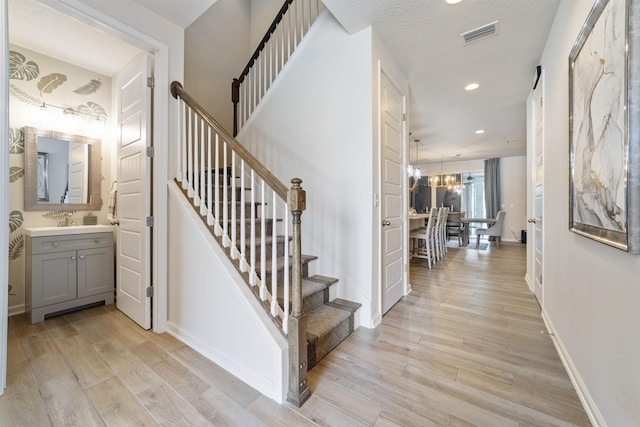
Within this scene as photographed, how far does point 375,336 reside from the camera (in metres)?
2.17

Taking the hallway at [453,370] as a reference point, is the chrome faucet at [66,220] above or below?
above

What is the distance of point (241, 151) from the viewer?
5.75 ft

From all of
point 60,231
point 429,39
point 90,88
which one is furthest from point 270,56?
Answer: point 60,231

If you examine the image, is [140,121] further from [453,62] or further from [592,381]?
[592,381]

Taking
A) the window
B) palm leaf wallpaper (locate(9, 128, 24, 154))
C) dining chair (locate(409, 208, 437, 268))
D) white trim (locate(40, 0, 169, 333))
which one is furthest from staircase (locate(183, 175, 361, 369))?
the window

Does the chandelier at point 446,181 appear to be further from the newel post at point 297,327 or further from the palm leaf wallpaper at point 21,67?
the palm leaf wallpaper at point 21,67

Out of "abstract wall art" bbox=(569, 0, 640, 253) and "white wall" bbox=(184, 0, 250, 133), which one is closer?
"abstract wall art" bbox=(569, 0, 640, 253)

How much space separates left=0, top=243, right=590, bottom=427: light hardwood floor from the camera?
1.34 metres

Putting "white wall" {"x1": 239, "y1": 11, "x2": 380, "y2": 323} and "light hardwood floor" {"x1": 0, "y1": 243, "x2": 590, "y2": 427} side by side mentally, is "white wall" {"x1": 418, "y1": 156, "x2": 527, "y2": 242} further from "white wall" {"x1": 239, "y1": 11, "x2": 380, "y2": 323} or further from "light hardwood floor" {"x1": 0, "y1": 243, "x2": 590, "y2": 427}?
"white wall" {"x1": 239, "y1": 11, "x2": 380, "y2": 323}

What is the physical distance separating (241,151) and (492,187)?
8782 millimetres

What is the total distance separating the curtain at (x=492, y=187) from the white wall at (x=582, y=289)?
258 inches

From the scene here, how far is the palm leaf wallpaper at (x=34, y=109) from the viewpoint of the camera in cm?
259

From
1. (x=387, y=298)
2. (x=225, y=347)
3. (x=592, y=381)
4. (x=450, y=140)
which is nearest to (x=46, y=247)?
(x=225, y=347)

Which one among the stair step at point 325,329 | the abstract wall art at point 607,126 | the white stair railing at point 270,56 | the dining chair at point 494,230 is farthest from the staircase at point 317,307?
the dining chair at point 494,230
